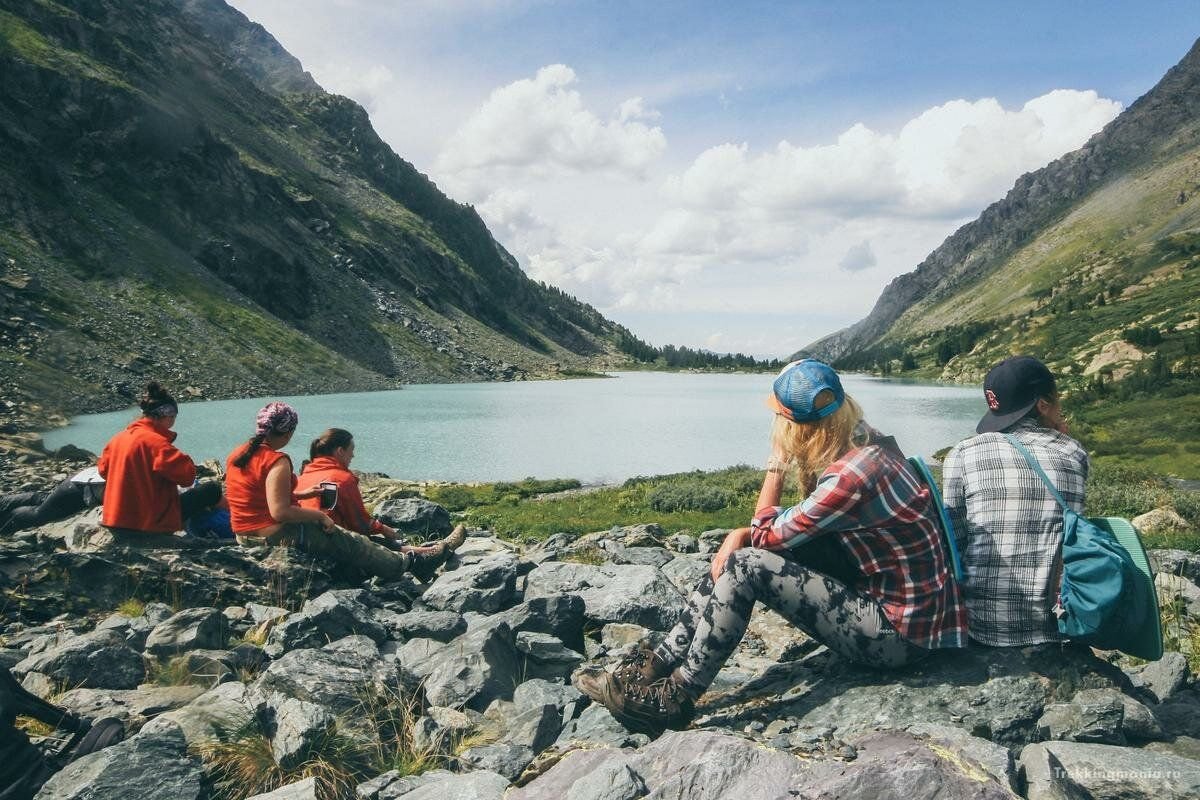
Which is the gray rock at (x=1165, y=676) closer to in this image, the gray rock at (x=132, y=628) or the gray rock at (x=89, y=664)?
the gray rock at (x=89, y=664)

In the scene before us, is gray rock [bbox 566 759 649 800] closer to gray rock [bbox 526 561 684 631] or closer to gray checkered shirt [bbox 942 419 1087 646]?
gray checkered shirt [bbox 942 419 1087 646]

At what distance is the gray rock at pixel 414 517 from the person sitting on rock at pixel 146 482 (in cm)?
640

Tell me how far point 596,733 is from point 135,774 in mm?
2991

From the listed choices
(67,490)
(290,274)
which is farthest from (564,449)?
(290,274)

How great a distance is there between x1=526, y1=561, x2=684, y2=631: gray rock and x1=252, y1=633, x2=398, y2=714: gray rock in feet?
8.19

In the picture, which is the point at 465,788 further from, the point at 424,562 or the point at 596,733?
the point at 424,562

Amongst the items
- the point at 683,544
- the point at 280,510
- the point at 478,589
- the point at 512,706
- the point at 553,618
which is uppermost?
the point at 280,510

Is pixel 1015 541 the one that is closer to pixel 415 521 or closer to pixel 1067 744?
pixel 1067 744

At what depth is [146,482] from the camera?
9.59 meters

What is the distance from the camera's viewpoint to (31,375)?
55.1 m

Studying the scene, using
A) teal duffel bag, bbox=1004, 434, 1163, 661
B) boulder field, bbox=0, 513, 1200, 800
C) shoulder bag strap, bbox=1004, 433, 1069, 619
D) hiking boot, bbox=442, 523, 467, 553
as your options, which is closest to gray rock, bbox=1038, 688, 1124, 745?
boulder field, bbox=0, 513, 1200, 800

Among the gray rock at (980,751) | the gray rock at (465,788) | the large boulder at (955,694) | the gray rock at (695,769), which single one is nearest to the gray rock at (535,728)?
the gray rock at (465,788)

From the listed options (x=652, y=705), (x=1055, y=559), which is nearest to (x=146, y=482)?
(x=652, y=705)

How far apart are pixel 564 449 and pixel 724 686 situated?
43574 millimetres
